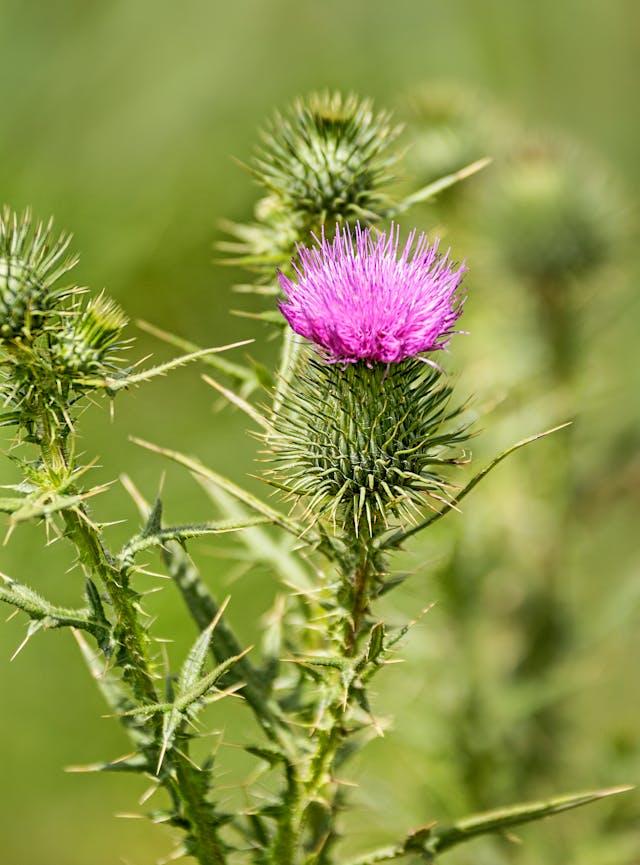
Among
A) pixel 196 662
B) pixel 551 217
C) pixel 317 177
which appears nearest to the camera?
pixel 196 662

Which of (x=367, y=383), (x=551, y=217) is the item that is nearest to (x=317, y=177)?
(x=367, y=383)

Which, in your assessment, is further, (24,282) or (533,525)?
(533,525)

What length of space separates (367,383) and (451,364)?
4.21 feet

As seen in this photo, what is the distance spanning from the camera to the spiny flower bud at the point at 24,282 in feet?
5.71

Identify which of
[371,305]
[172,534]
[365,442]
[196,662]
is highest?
[371,305]

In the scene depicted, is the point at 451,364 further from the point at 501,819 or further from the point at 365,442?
the point at 501,819

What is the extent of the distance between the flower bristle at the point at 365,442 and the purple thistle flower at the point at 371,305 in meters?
0.07

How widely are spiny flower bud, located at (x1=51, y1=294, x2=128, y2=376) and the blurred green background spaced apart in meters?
0.97

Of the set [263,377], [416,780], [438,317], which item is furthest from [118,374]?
[416,780]

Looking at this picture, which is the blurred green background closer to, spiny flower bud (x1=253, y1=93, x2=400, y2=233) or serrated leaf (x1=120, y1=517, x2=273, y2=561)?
spiny flower bud (x1=253, y1=93, x2=400, y2=233)

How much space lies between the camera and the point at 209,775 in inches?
73.2

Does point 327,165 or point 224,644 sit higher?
point 327,165

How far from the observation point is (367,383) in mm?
1953

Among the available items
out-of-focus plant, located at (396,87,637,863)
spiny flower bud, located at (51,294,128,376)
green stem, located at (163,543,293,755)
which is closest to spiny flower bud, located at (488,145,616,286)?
out-of-focus plant, located at (396,87,637,863)
